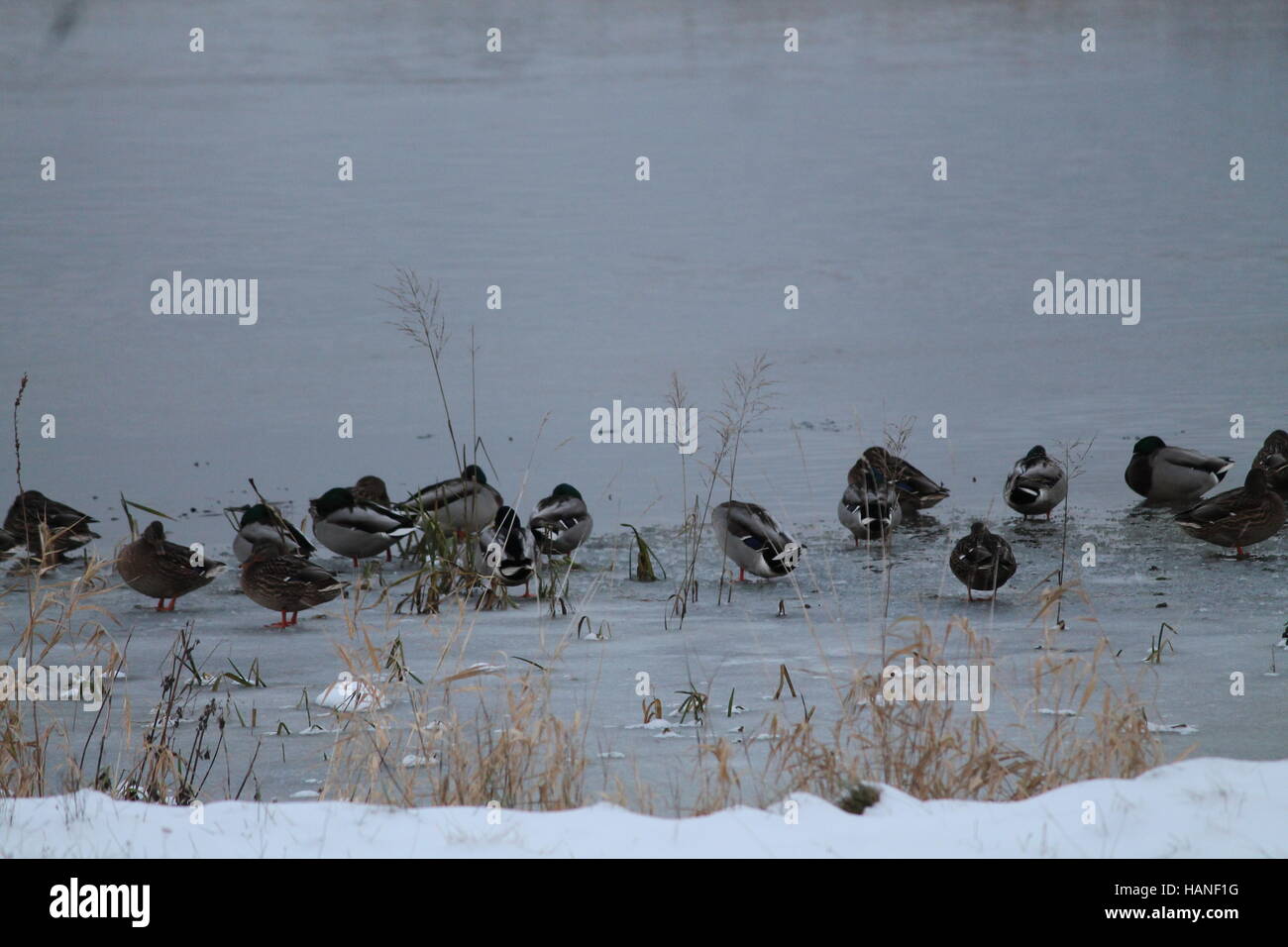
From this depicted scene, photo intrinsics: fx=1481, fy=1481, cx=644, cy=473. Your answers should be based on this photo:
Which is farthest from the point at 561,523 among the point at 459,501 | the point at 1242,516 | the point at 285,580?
the point at 1242,516

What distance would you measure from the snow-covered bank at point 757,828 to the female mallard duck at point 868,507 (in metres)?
4.10

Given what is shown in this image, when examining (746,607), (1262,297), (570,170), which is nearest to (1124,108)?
(570,170)

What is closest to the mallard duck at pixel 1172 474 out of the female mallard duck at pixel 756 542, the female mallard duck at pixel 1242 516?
the female mallard duck at pixel 1242 516

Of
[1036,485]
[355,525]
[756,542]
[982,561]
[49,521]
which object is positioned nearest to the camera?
[982,561]

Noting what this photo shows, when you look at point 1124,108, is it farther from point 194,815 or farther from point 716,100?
point 194,815

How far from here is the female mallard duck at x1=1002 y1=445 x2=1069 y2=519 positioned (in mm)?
8969

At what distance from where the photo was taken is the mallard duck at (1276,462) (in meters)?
9.07

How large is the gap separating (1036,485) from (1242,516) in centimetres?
126

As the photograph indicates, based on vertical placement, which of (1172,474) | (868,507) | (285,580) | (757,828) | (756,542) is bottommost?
(757,828)

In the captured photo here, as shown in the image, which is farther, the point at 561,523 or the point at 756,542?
the point at 561,523

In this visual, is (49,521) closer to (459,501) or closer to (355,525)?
(355,525)

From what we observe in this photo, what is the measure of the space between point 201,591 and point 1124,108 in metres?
32.5

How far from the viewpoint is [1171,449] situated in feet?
31.3

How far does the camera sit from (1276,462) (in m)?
9.19
